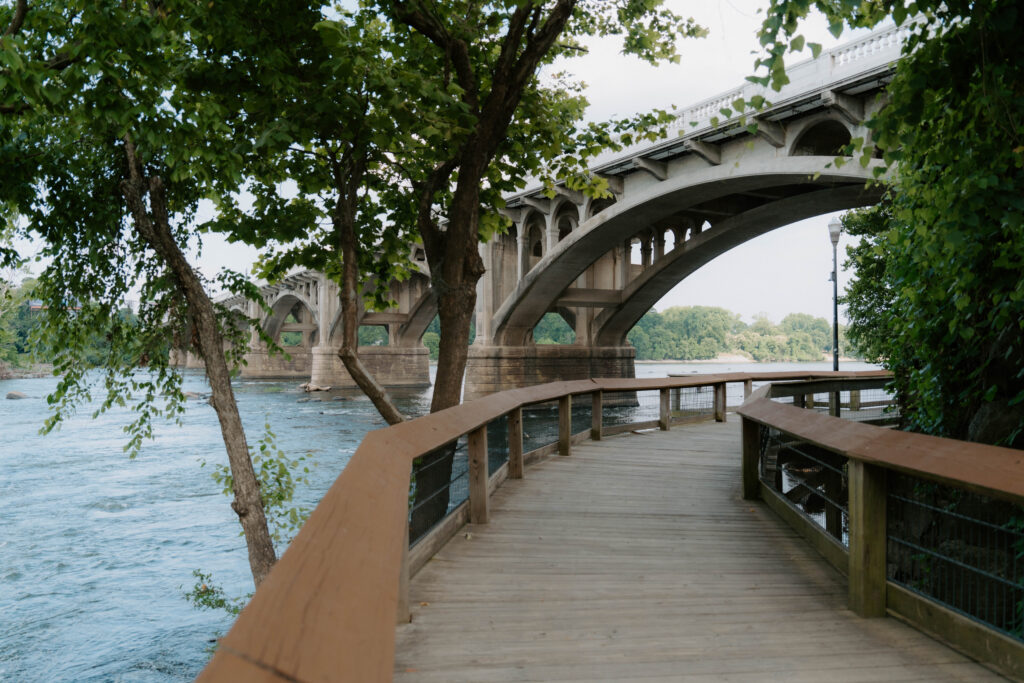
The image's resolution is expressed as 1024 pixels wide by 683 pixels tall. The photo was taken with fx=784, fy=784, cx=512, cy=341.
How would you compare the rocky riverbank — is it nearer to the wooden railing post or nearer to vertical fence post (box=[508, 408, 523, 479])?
vertical fence post (box=[508, 408, 523, 479])

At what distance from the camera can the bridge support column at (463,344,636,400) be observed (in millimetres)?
33969

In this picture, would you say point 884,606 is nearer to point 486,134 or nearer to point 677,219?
point 486,134

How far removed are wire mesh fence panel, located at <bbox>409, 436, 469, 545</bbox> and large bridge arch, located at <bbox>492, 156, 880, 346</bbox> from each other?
12.9 metres

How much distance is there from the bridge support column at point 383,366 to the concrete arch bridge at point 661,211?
11.8 meters

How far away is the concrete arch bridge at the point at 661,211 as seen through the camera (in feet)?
56.1

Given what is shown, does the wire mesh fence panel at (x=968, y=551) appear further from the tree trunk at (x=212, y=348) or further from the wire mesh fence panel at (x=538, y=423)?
the wire mesh fence panel at (x=538, y=423)

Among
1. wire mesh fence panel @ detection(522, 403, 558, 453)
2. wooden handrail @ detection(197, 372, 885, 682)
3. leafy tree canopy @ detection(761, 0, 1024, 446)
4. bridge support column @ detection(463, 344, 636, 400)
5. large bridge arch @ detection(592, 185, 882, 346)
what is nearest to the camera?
wooden handrail @ detection(197, 372, 885, 682)

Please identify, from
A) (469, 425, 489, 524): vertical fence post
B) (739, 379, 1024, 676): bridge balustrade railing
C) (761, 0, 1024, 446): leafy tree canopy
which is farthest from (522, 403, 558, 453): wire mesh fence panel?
(739, 379, 1024, 676): bridge balustrade railing

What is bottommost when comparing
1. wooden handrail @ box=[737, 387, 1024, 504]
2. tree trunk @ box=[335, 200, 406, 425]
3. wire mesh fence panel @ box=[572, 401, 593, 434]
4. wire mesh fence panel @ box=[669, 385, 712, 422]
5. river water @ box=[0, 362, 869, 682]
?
river water @ box=[0, 362, 869, 682]

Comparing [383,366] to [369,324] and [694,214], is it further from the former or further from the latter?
[694,214]

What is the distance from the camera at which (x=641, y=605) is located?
409cm

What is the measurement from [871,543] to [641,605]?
1198 mm

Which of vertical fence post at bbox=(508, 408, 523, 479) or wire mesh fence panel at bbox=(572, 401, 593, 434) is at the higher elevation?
vertical fence post at bbox=(508, 408, 523, 479)

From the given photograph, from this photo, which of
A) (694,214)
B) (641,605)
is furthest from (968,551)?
(694,214)
